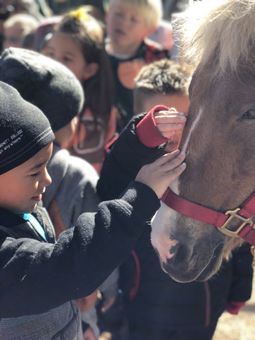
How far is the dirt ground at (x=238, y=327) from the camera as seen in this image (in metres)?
3.52

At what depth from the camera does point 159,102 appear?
252 centimetres

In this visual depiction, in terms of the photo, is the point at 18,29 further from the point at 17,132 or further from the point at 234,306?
the point at 17,132

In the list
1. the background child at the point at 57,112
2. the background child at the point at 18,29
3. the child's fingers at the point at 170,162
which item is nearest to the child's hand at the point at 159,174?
the child's fingers at the point at 170,162

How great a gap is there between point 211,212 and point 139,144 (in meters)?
0.31

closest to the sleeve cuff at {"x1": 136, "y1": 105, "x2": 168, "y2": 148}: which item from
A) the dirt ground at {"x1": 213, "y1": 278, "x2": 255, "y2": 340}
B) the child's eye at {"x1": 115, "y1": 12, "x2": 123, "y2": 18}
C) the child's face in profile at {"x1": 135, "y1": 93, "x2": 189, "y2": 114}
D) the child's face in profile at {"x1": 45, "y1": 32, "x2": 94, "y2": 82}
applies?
the child's face in profile at {"x1": 135, "y1": 93, "x2": 189, "y2": 114}

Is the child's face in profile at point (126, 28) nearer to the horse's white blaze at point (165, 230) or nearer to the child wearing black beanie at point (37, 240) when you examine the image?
the horse's white blaze at point (165, 230)

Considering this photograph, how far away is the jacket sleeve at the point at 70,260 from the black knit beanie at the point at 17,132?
21 cm

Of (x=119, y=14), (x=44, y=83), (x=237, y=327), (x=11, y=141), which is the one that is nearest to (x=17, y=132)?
(x=11, y=141)

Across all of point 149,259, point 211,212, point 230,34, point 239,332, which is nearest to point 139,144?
point 211,212

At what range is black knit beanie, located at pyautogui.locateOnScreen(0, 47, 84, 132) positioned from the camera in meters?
1.94

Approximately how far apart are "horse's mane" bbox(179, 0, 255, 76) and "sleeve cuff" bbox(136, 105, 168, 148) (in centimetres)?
24

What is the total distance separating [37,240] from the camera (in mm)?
1543

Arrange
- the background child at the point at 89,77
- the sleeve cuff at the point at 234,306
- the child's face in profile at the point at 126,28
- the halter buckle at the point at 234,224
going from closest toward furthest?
the halter buckle at the point at 234,224
the sleeve cuff at the point at 234,306
the background child at the point at 89,77
the child's face in profile at the point at 126,28

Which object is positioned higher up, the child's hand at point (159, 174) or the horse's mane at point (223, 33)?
the horse's mane at point (223, 33)
